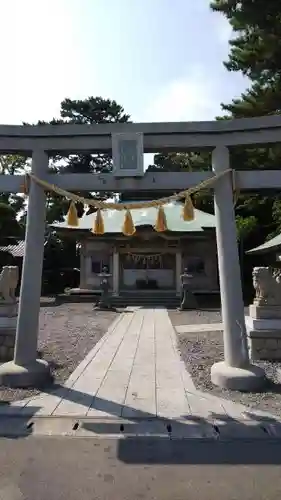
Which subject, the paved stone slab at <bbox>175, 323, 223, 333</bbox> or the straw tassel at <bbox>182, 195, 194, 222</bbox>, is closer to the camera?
→ the straw tassel at <bbox>182, 195, 194, 222</bbox>

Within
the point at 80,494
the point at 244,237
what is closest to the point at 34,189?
the point at 80,494

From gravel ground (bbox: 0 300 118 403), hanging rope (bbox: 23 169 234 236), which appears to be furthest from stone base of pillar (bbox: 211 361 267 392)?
gravel ground (bbox: 0 300 118 403)

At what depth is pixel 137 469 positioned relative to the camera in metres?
4.09

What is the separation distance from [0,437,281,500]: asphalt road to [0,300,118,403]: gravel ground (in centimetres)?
192

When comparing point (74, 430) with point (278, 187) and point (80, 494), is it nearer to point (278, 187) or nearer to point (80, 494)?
point (80, 494)

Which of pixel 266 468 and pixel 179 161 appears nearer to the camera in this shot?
pixel 266 468

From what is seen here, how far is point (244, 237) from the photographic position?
24594mm

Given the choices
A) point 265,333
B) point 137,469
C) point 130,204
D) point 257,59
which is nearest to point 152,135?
point 130,204

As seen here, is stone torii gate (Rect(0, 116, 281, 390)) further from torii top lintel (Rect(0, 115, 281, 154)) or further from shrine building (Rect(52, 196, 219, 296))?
shrine building (Rect(52, 196, 219, 296))

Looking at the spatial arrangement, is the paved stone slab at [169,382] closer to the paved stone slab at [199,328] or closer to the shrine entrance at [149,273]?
the paved stone slab at [199,328]

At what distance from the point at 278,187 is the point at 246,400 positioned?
3300 mm

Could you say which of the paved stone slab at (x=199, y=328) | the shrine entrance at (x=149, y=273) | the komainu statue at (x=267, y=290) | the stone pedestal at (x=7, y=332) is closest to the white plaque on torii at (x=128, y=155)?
the komainu statue at (x=267, y=290)

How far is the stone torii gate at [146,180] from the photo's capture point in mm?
6852

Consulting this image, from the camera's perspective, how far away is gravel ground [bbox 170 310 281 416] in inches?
240
